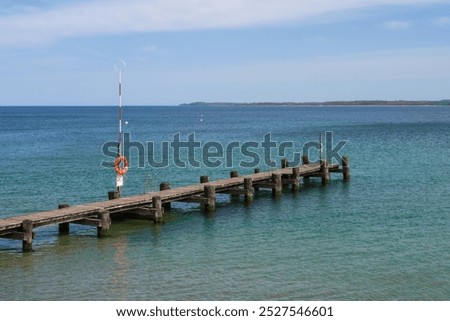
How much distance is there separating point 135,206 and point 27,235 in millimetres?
6274

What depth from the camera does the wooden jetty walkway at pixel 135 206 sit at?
82.2 feet

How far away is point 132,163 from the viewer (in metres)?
59.3

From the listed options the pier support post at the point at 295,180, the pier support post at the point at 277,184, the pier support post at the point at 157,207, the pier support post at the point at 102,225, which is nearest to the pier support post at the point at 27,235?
the pier support post at the point at 102,225

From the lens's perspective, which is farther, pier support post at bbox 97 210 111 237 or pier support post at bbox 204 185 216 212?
pier support post at bbox 204 185 216 212

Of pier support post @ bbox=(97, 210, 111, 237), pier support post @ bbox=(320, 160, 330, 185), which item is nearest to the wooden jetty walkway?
pier support post @ bbox=(97, 210, 111, 237)

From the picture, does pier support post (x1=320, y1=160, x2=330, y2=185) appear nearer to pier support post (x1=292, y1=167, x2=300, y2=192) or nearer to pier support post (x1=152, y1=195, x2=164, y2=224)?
pier support post (x1=292, y1=167, x2=300, y2=192)

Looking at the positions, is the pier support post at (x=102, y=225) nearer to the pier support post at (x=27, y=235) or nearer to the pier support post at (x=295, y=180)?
the pier support post at (x=27, y=235)

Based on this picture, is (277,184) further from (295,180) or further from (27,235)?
(27,235)

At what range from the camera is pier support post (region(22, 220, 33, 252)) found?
973 inches

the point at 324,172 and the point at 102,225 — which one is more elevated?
the point at 324,172

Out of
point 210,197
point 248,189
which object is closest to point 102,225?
point 210,197

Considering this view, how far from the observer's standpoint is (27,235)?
81.4 ft

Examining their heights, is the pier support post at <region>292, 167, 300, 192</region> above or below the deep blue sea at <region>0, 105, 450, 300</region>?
above
